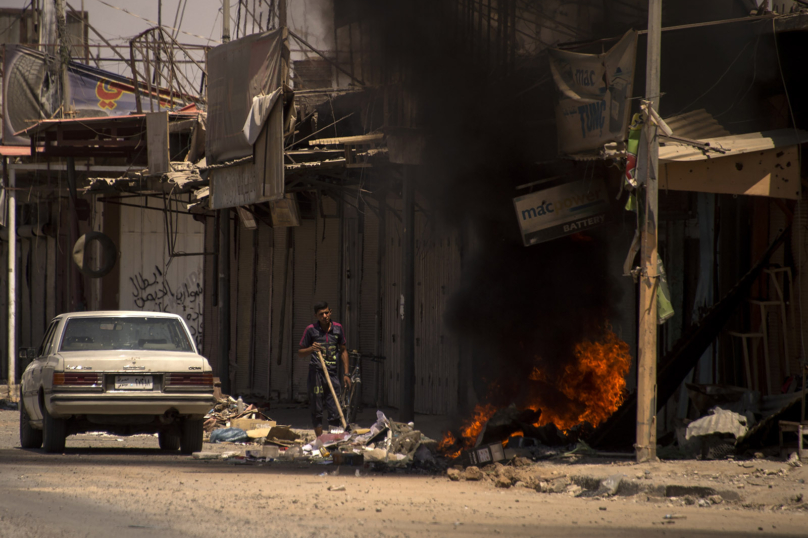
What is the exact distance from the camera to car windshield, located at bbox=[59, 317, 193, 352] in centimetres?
936

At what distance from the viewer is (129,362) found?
8797mm

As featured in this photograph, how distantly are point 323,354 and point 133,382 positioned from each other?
2.60 metres

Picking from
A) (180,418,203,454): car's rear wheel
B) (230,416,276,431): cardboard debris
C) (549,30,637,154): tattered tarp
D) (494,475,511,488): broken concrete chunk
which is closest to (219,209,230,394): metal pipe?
(230,416,276,431): cardboard debris

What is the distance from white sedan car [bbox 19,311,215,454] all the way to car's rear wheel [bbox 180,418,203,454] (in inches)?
0.4

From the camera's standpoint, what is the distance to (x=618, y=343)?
33.4 ft

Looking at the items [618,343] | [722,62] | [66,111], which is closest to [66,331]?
[618,343]

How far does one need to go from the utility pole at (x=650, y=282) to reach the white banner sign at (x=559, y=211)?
7.95 feet

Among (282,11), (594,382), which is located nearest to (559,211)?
(594,382)

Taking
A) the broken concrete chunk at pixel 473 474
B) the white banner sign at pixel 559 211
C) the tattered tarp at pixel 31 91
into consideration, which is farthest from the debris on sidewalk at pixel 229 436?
the tattered tarp at pixel 31 91

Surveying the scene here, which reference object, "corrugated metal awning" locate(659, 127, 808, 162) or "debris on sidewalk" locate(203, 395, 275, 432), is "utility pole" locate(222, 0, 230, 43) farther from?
"corrugated metal awning" locate(659, 127, 808, 162)

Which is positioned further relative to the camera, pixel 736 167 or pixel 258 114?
pixel 258 114

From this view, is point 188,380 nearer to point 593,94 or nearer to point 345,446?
point 345,446

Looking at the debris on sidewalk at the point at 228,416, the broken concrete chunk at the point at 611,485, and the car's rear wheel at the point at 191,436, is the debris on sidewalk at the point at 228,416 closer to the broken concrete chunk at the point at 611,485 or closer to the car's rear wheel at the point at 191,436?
the car's rear wheel at the point at 191,436

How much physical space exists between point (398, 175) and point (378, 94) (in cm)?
138
